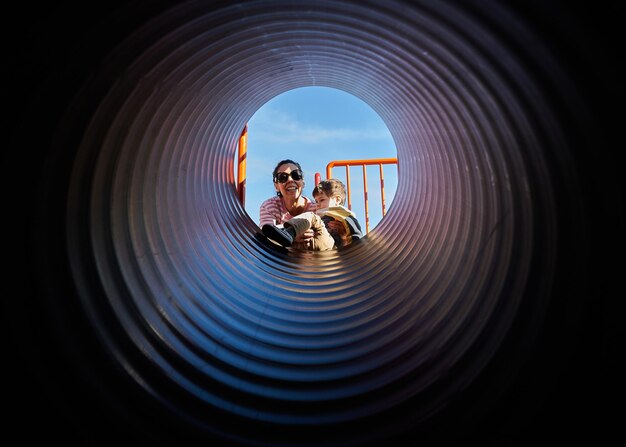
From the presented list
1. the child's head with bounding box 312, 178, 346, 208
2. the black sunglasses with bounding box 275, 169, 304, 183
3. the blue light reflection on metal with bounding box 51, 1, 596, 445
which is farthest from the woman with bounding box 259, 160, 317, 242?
the blue light reflection on metal with bounding box 51, 1, 596, 445

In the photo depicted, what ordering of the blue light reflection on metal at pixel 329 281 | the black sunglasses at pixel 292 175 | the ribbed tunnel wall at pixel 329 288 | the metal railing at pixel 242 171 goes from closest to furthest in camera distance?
the ribbed tunnel wall at pixel 329 288 < the blue light reflection on metal at pixel 329 281 < the metal railing at pixel 242 171 < the black sunglasses at pixel 292 175

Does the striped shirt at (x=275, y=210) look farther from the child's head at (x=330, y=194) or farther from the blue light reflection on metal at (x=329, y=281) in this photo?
the blue light reflection on metal at (x=329, y=281)

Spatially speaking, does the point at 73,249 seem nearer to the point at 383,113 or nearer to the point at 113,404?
the point at 113,404

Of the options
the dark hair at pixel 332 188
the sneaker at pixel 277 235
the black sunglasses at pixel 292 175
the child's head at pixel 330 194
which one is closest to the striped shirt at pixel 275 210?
the child's head at pixel 330 194

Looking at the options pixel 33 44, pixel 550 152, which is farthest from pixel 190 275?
pixel 550 152

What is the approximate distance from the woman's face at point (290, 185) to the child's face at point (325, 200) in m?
0.33

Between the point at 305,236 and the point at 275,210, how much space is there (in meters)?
1.40

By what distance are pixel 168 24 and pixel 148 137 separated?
617mm

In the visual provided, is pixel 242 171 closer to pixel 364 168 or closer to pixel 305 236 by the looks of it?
pixel 305 236

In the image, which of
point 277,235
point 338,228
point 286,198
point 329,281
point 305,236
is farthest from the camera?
point 286,198

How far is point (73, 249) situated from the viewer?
3.67 ft

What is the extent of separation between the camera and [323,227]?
3.83 m

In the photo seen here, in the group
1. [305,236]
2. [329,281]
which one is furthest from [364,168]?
[329,281]

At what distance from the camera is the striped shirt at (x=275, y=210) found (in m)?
4.91
